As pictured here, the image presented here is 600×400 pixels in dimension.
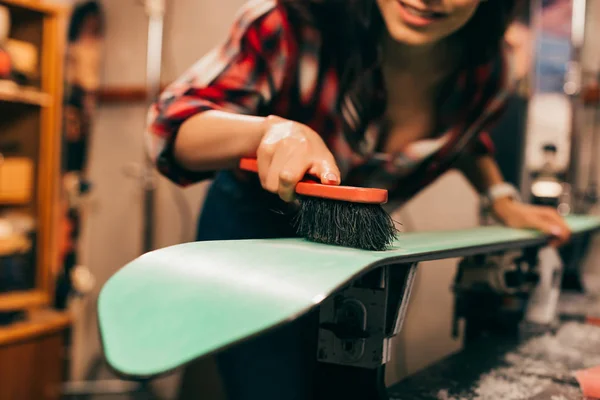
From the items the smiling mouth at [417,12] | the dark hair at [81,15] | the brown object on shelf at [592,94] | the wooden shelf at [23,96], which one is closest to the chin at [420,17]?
the smiling mouth at [417,12]

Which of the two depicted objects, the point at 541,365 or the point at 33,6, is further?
the point at 33,6

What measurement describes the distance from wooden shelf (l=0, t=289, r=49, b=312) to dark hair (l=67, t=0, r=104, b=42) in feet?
3.32

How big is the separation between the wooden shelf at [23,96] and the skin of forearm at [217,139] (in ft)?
3.77

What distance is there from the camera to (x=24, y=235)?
178 cm

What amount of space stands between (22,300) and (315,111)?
136 centimetres

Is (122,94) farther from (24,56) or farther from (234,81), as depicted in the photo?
(234,81)

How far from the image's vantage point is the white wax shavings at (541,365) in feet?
1.97

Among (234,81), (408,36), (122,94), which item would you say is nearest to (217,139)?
(234,81)

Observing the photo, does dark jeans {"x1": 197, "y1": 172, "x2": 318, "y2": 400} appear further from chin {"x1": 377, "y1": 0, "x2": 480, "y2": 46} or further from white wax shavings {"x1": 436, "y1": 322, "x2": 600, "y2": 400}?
chin {"x1": 377, "y1": 0, "x2": 480, "y2": 46}

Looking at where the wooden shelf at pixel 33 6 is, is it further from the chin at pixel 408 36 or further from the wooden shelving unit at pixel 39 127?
the chin at pixel 408 36

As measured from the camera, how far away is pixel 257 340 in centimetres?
85

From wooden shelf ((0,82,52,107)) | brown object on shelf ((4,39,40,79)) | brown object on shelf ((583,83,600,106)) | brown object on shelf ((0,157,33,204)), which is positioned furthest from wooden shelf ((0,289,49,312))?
brown object on shelf ((583,83,600,106))

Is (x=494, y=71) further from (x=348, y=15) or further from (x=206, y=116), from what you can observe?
(x=206, y=116)

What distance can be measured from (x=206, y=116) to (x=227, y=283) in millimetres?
381
